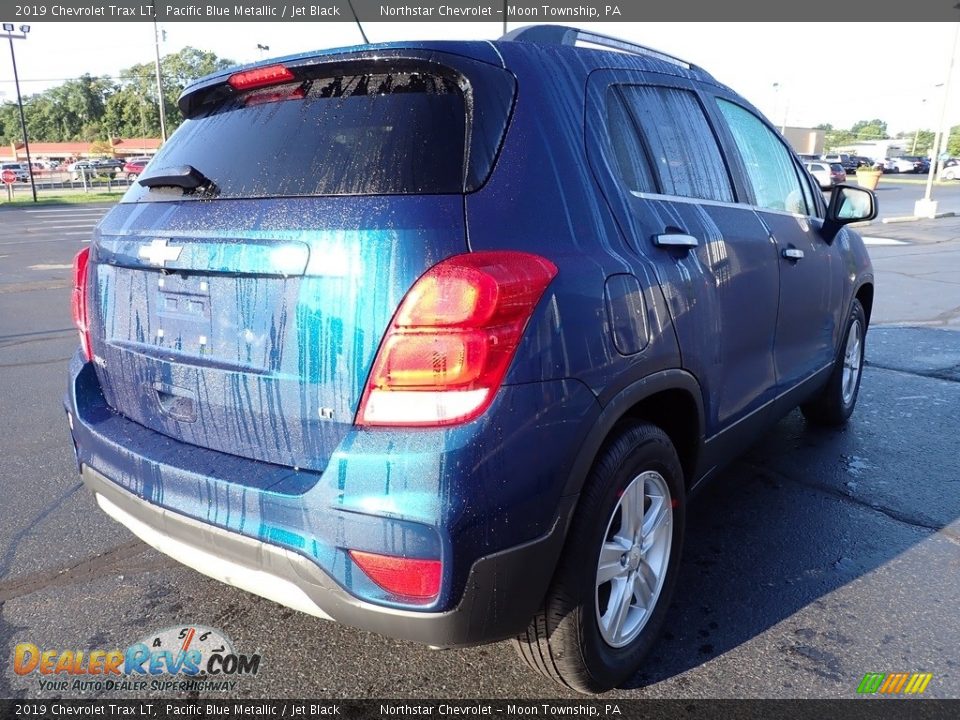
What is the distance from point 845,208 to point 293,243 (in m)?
3.00

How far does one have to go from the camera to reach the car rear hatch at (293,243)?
185 centimetres

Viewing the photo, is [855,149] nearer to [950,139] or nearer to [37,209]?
[950,139]

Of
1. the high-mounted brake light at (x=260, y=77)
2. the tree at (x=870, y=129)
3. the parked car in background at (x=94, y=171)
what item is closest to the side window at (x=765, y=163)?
the high-mounted brake light at (x=260, y=77)

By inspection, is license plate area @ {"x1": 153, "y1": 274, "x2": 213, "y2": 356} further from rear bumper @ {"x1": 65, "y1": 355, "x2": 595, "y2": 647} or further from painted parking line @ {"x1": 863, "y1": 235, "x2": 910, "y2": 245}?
painted parking line @ {"x1": 863, "y1": 235, "x2": 910, "y2": 245}

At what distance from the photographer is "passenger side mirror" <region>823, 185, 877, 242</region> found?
3826mm

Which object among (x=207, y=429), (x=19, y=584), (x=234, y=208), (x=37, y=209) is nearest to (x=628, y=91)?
(x=234, y=208)

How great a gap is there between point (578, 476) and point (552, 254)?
58 centimetres

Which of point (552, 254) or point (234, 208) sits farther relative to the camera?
point (234, 208)

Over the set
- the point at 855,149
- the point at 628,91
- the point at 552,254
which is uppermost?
the point at 628,91

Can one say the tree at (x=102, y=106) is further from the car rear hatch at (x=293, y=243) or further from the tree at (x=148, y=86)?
the car rear hatch at (x=293, y=243)

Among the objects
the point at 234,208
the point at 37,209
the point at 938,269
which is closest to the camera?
the point at 234,208

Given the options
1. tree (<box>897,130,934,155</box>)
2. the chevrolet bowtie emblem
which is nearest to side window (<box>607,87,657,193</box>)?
the chevrolet bowtie emblem

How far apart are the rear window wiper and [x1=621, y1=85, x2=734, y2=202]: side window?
1.36 metres

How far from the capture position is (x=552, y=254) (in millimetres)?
1970
